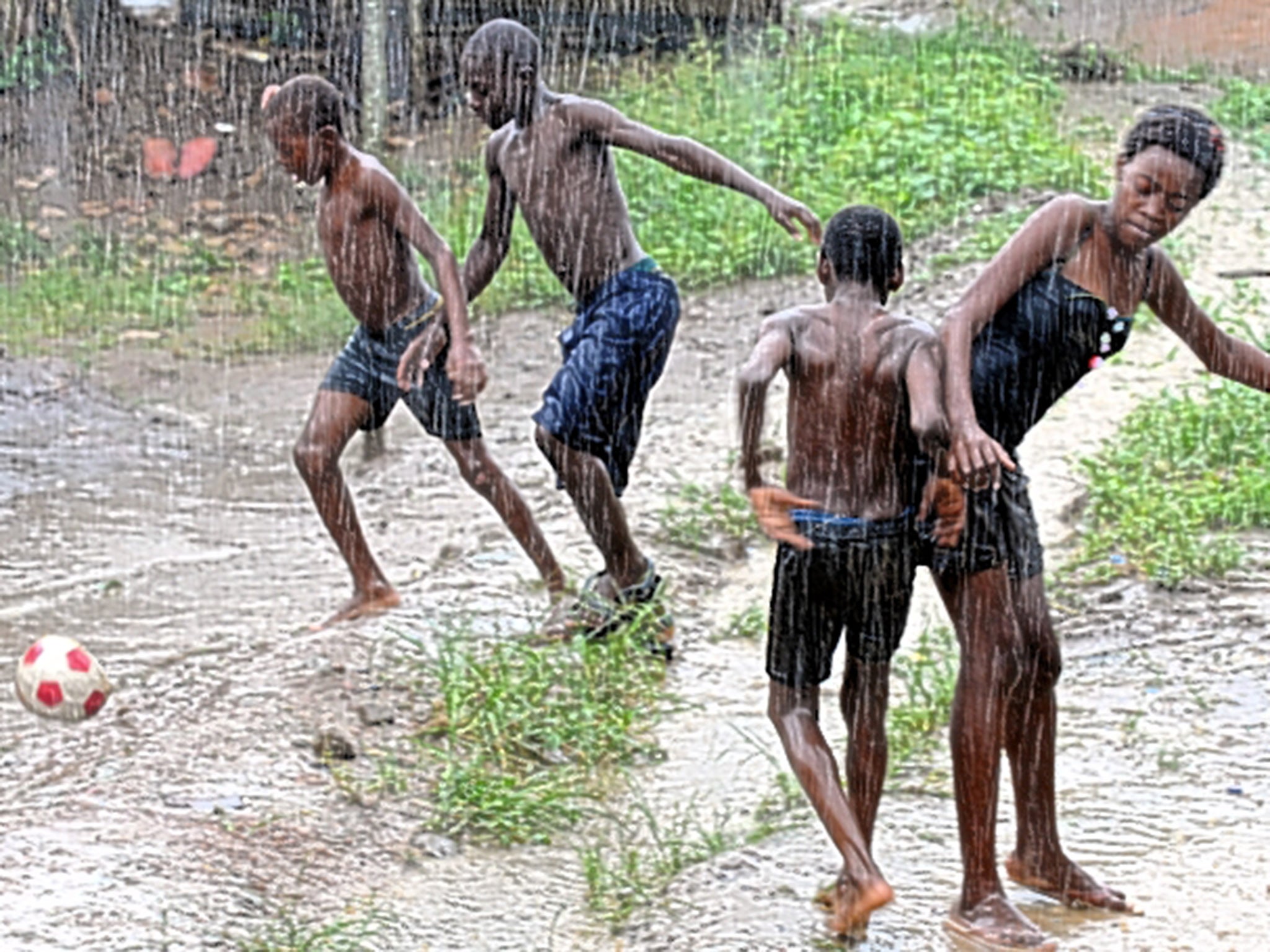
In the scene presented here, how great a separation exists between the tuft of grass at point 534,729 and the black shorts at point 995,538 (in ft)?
4.24

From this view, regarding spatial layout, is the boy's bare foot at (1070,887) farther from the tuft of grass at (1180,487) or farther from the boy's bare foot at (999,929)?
the tuft of grass at (1180,487)

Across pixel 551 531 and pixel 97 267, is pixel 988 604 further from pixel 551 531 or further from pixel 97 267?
pixel 97 267

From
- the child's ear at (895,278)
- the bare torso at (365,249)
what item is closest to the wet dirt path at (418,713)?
the bare torso at (365,249)

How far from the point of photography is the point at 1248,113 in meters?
10.6

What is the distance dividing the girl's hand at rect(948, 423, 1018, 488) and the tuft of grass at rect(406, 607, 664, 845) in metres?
1.51

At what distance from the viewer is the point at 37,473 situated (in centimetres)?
754

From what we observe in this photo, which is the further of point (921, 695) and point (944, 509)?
point (921, 695)

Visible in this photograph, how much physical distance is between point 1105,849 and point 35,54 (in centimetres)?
1041

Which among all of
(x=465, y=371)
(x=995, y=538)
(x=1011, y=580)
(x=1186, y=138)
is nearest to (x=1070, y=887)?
(x=1011, y=580)

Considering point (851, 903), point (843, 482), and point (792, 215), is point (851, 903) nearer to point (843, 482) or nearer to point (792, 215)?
point (843, 482)

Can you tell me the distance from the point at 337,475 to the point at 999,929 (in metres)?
2.65

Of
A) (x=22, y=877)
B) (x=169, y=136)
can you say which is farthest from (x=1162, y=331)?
(x=169, y=136)

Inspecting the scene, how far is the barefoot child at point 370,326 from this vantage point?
17.1 ft

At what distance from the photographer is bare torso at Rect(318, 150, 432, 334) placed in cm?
534
